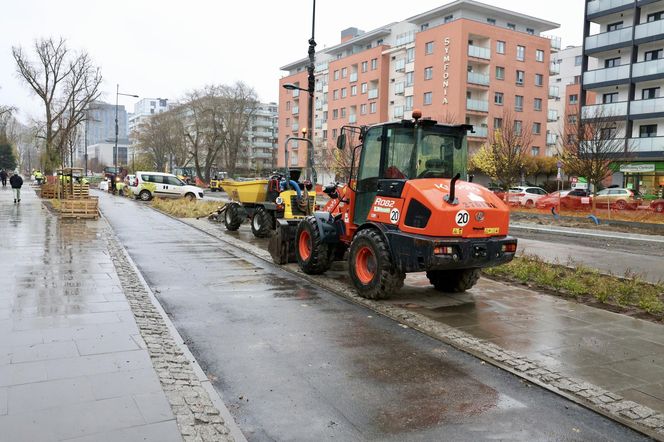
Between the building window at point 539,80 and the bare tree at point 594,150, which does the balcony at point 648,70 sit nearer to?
the bare tree at point 594,150

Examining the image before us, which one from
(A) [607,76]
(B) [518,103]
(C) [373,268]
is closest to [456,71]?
(B) [518,103]

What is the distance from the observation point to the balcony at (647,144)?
39.6 m

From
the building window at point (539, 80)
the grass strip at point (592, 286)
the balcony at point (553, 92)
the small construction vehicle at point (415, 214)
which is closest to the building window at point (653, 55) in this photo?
the building window at point (539, 80)

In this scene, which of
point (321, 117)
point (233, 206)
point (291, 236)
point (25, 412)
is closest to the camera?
point (25, 412)

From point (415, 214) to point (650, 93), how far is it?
42495 millimetres

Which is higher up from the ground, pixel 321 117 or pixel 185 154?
pixel 321 117

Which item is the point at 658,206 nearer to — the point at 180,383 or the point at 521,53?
the point at 180,383

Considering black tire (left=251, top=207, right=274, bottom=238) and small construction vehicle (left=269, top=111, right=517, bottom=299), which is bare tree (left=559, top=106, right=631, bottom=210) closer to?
black tire (left=251, top=207, right=274, bottom=238)

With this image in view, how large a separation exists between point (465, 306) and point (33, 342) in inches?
208

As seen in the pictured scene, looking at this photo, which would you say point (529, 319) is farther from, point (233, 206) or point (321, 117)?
point (321, 117)

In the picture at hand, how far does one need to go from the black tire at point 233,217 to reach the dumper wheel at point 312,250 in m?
7.40

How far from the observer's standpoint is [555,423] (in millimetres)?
4168

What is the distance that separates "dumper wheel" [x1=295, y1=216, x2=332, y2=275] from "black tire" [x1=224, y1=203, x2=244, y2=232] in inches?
291

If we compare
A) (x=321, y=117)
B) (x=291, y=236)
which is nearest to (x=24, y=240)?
(x=291, y=236)
